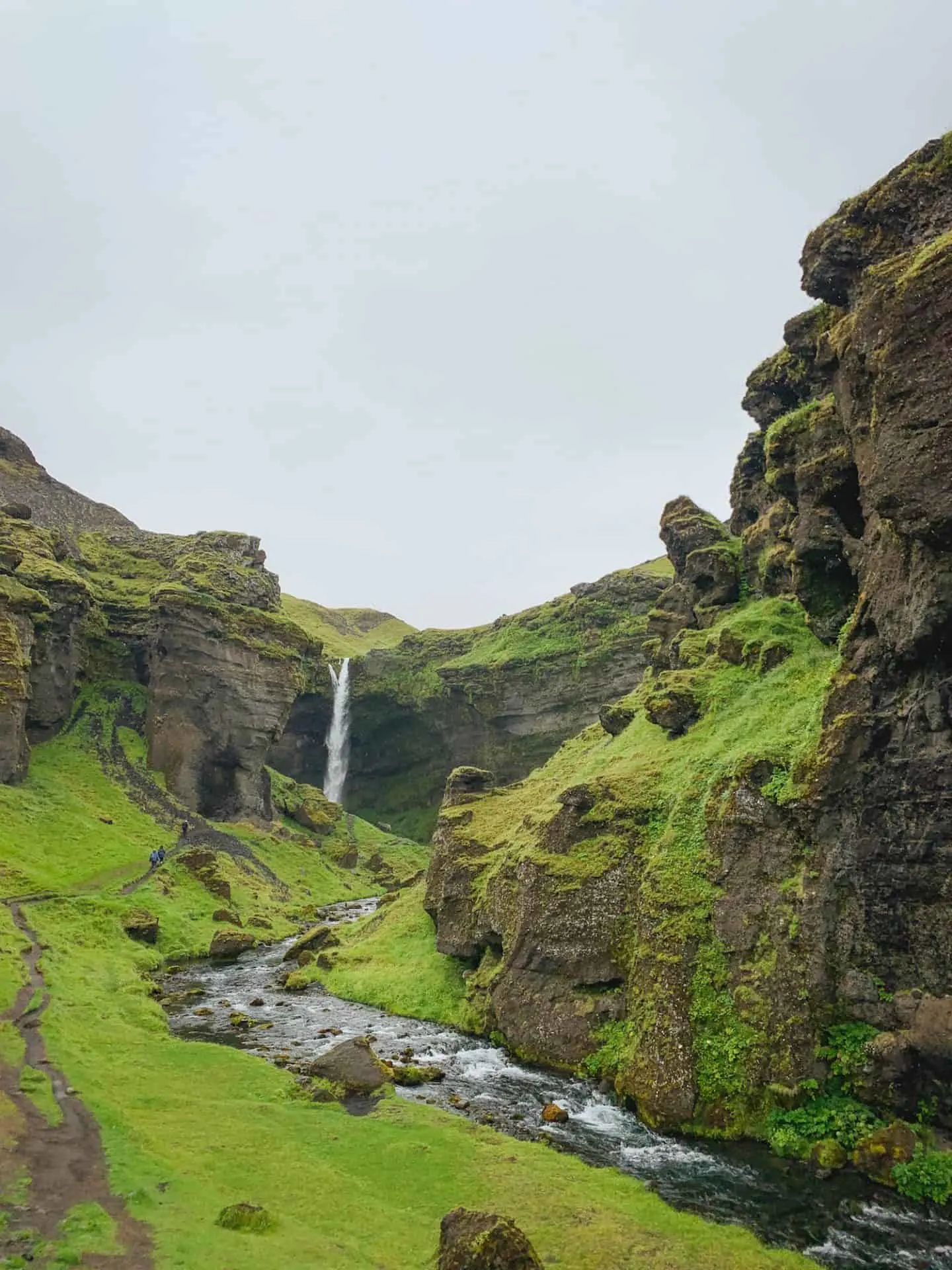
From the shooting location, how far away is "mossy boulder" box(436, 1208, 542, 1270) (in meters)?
14.3

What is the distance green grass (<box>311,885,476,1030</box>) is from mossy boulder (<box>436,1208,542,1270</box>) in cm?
2132

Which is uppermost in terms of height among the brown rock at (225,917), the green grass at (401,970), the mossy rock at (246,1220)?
the mossy rock at (246,1220)

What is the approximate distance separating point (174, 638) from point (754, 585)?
7157 cm

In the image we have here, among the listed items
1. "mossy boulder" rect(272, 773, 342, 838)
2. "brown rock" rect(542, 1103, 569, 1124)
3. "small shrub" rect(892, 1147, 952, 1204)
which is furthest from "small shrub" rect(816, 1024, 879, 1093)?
"mossy boulder" rect(272, 773, 342, 838)

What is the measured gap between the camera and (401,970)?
44.2m

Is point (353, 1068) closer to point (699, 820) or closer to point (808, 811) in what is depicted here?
point (699, 820)

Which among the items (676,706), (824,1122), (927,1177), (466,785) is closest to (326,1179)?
(824,1122)

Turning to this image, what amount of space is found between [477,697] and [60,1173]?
95548 mm

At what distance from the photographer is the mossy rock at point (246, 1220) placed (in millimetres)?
15711

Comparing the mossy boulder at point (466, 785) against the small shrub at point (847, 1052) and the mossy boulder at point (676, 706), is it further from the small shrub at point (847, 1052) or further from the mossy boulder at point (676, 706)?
the small shrub at point (847, 1052)

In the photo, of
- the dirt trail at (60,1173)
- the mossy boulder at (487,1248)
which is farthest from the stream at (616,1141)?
the dirt trail at (60,1173)

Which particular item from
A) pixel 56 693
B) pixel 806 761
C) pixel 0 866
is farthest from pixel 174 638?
pixel 806 761

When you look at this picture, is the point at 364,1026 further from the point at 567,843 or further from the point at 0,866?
the point at 0,866

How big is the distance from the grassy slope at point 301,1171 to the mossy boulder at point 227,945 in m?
16.5
